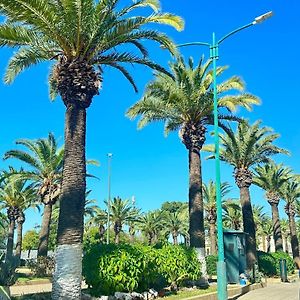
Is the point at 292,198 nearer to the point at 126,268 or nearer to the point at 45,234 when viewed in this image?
the point at 45,234

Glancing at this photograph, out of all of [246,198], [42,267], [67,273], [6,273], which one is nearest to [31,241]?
[42,267]

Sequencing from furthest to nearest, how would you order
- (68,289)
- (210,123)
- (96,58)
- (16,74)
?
(210,123) < (16,74) < (96,58) < (68,289)

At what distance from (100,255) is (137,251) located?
5.25ft

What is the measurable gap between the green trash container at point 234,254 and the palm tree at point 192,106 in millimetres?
4400

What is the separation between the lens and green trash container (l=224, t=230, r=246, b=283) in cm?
2456

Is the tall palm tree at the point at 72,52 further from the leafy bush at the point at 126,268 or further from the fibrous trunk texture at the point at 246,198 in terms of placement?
the fibrous trunk texture at the point at 246,198

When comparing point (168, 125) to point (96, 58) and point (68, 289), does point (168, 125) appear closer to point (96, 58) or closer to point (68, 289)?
point (96, 58)

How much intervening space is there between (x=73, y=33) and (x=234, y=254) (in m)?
16.7

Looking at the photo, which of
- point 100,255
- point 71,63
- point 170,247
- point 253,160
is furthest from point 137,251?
point 253,160

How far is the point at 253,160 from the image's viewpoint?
104 feet

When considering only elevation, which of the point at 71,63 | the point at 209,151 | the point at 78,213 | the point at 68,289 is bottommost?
the point at 68,289

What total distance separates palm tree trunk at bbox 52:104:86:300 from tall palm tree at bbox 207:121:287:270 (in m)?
18.5

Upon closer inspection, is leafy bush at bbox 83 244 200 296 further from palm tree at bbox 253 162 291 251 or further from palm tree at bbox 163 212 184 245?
palm tree at bbox 163 212 184 245

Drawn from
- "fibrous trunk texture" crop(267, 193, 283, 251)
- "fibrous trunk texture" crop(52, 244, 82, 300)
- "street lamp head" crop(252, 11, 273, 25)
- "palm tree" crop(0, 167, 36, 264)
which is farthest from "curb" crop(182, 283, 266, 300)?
"palm tree" crop(0, 167, 36, 264)
